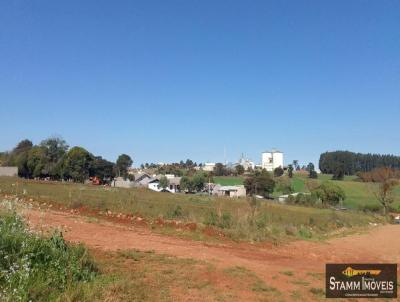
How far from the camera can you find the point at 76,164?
92.6 metres

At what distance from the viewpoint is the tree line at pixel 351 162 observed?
145375mm

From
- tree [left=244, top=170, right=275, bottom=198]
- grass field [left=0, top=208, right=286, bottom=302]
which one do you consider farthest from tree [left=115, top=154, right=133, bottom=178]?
grass field [left=0, top=208, right=286, bottom=302]

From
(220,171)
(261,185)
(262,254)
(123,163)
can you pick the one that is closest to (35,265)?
(262,254)

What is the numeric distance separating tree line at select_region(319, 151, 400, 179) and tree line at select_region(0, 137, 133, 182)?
73201 millimetres

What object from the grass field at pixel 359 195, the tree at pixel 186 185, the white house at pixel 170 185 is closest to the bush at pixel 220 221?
the grass field at pixel 359 195

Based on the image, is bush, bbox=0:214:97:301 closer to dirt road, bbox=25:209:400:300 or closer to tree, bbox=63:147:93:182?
dirt road, bbox=25:209:400:300

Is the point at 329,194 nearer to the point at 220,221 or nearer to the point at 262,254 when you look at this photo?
the point at 220,221

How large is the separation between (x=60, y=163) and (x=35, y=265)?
91.6 metres

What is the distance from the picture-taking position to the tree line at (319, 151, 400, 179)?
477 feet

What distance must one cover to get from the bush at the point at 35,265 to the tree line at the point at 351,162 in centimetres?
14108

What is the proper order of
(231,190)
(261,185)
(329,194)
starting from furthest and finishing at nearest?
(231,190)
(261,185)
(329,194)

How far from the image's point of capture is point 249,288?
7.70 metres

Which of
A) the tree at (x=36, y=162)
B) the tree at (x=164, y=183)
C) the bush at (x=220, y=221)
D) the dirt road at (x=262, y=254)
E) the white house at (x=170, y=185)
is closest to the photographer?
the dirt road at (x=262, y=254)

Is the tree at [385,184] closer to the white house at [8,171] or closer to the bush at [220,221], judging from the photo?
the bush at [220,221]
